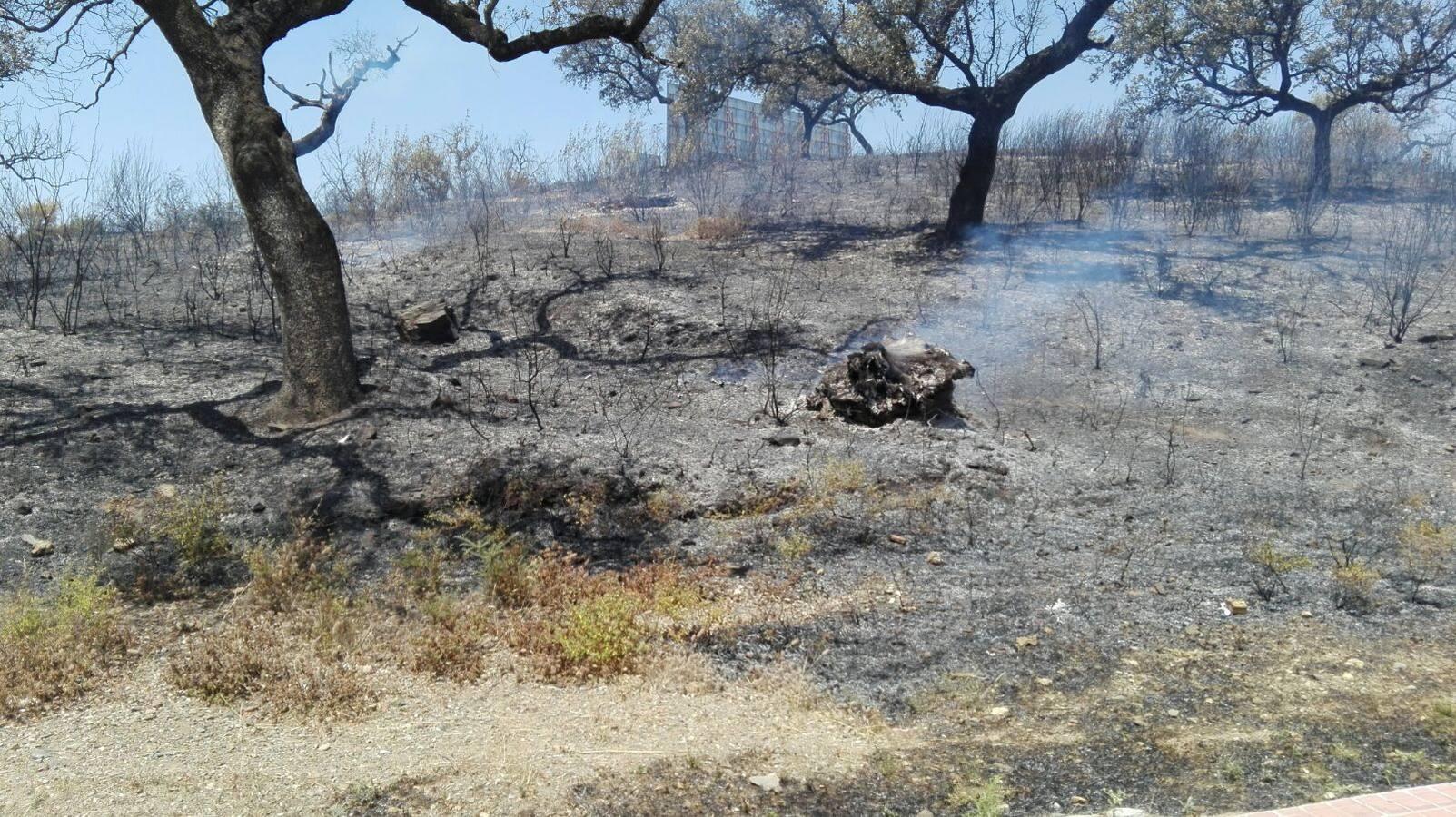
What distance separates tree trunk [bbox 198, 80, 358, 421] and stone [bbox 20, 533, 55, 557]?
172 cm

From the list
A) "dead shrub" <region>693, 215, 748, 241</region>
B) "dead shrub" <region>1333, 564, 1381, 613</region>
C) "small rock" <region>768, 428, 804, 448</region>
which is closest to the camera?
"dead shrub" <region>1333, 564, 1381, 613</region>

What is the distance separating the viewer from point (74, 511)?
217 inches

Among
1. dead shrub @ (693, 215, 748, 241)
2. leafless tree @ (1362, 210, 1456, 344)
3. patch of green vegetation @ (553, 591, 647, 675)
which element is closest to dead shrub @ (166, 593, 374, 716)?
patch of green vegetation @ (553, 591, 647, 675)

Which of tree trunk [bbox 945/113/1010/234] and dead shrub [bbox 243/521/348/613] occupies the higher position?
tree trunk [bbox 945/113/1010/234]

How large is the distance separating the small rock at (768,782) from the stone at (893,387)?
3.93m

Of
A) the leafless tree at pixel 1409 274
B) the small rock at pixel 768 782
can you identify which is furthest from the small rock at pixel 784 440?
the leafless tree at pixel 1409 274

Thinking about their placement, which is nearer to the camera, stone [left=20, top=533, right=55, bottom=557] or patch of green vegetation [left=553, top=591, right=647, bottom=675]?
patch of green vegetation [left=553, top=591, right=647, bottom=675]

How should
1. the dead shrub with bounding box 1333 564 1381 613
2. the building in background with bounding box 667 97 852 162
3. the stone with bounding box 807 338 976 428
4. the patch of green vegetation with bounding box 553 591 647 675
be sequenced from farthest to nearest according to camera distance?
1. the building in background with bounding box 667 97 852 162
2. the stone with bounding box 807 338 976 428
3. the dead shrub with bounding box 1333 564 1381 613
4. the patch of green vegetation with bounding box 553 591 647 675

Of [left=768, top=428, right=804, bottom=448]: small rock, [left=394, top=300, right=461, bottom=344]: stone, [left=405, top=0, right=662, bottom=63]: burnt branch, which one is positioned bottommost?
[left=768, top=428, right=804, bottom=448]: small rock

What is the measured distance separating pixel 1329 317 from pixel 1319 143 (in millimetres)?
7849

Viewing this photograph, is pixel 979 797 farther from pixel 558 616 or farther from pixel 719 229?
pixel 719 229

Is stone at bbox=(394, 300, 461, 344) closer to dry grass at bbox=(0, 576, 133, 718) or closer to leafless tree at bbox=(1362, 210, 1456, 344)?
dry grass at bbox=(0, 576, 133, 718)

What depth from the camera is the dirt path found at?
329 cm

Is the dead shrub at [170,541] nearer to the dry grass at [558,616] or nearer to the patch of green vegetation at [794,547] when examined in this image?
the dry grass at [558,616]
